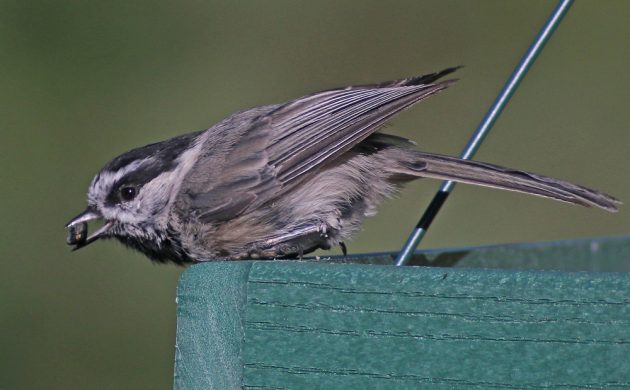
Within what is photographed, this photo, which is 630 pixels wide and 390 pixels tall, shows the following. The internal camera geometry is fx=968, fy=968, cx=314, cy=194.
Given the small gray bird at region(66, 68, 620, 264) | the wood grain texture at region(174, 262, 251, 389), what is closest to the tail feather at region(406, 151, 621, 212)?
the small gray bird at region(66, 68, 620, 264)

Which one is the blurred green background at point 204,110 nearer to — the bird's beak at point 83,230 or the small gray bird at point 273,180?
the bird's beak at point 83,230

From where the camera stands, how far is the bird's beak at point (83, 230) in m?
4.20

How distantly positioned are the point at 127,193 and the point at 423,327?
2297 millimetres

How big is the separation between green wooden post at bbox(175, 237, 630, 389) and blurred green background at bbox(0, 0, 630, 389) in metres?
3.56

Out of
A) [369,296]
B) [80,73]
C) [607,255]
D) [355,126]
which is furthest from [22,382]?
[369,296]

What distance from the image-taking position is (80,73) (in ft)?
22.7

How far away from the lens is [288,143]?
418cm

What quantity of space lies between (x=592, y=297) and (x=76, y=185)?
4.77 metres

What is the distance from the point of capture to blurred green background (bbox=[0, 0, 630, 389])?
19.7 feet

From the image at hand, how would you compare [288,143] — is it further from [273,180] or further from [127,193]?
[127,193]

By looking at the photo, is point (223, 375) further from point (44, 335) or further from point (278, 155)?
point (44, 335)

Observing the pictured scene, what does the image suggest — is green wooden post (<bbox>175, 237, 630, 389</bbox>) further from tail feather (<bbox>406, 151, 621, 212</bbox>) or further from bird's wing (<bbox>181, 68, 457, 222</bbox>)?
bird's wing (<bbox>181, 68, 457, 222</bbox>)

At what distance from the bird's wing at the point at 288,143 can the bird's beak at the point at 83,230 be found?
42cm

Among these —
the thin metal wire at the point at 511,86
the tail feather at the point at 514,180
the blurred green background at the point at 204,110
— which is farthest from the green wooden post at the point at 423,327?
the blurred green background at the point at 204,110
